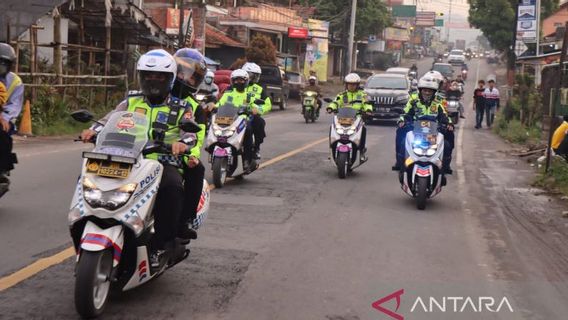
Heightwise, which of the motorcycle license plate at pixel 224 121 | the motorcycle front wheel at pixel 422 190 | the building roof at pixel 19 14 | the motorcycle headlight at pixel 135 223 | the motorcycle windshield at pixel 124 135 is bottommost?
the motorcycle front wheel at pixel 422 190

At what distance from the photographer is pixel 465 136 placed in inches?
979

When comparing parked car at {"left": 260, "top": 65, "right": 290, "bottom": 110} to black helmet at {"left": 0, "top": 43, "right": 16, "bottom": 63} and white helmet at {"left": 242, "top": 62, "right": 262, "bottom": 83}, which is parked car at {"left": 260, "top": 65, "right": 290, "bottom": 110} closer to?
white helmet at {"left": 242, "top": 62, "right": 262, "bottom": 83}

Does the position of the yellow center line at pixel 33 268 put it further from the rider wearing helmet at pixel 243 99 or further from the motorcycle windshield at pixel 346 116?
the motorcycle windshield at pixel 346 116

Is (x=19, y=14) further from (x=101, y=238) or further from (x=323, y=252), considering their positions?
(x=101, y=238)

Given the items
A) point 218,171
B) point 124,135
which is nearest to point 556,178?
Answer: point 218,171

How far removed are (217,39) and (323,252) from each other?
125ft

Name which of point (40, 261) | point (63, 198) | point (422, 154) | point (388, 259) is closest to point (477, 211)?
point (422, 154)

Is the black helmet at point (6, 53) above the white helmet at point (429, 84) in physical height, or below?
above

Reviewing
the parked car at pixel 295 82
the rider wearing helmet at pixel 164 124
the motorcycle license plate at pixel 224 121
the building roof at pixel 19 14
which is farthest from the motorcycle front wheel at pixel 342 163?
the parked car at pixel 295 82

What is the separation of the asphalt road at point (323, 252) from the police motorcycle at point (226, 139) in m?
0.37

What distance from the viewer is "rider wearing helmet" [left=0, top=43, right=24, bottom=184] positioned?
26.0ft

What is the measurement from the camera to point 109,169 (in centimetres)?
481

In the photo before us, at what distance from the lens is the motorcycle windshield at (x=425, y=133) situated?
34.0 feet

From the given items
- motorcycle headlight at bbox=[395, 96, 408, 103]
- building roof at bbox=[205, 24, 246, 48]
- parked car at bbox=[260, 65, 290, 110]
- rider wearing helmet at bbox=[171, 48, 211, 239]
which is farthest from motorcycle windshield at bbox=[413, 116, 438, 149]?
building roof at bbox=[205, 24, 246, 48]
